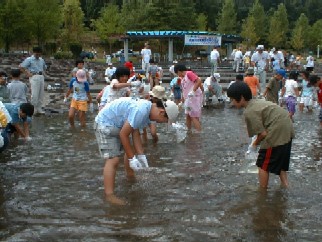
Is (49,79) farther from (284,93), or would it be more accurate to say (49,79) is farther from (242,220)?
(242,220)

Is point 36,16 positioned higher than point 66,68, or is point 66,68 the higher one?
point 36,16

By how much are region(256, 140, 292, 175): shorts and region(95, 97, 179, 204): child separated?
4.55 ft

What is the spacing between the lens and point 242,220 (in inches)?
215

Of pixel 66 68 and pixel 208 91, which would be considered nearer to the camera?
pixel 208 91

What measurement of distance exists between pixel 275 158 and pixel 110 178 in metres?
2.06

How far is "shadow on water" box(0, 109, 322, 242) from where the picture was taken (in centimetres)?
508

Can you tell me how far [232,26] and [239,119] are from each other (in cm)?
5340

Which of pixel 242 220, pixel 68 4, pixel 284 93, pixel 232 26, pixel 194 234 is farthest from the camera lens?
pixel 232 26

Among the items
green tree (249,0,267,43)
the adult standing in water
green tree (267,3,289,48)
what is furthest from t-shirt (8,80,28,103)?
green tree (249,0,267,43)

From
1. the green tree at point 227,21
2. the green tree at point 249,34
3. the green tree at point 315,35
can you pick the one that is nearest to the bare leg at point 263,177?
the green tree at point 249,34

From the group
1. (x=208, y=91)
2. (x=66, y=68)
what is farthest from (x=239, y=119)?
(x=66, y=68)

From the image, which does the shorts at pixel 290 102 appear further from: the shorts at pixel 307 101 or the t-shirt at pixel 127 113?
the t-shirt at pixel 127 113

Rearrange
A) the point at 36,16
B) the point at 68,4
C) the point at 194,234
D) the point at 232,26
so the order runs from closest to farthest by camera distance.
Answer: the point at 194,234
the point at 36,16
the point at 68,4
the point at 232,26

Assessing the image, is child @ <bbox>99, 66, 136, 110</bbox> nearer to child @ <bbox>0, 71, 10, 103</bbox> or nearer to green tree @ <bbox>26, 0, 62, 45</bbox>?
child @ <bbox>0, 71, 10, 103</bbox>
